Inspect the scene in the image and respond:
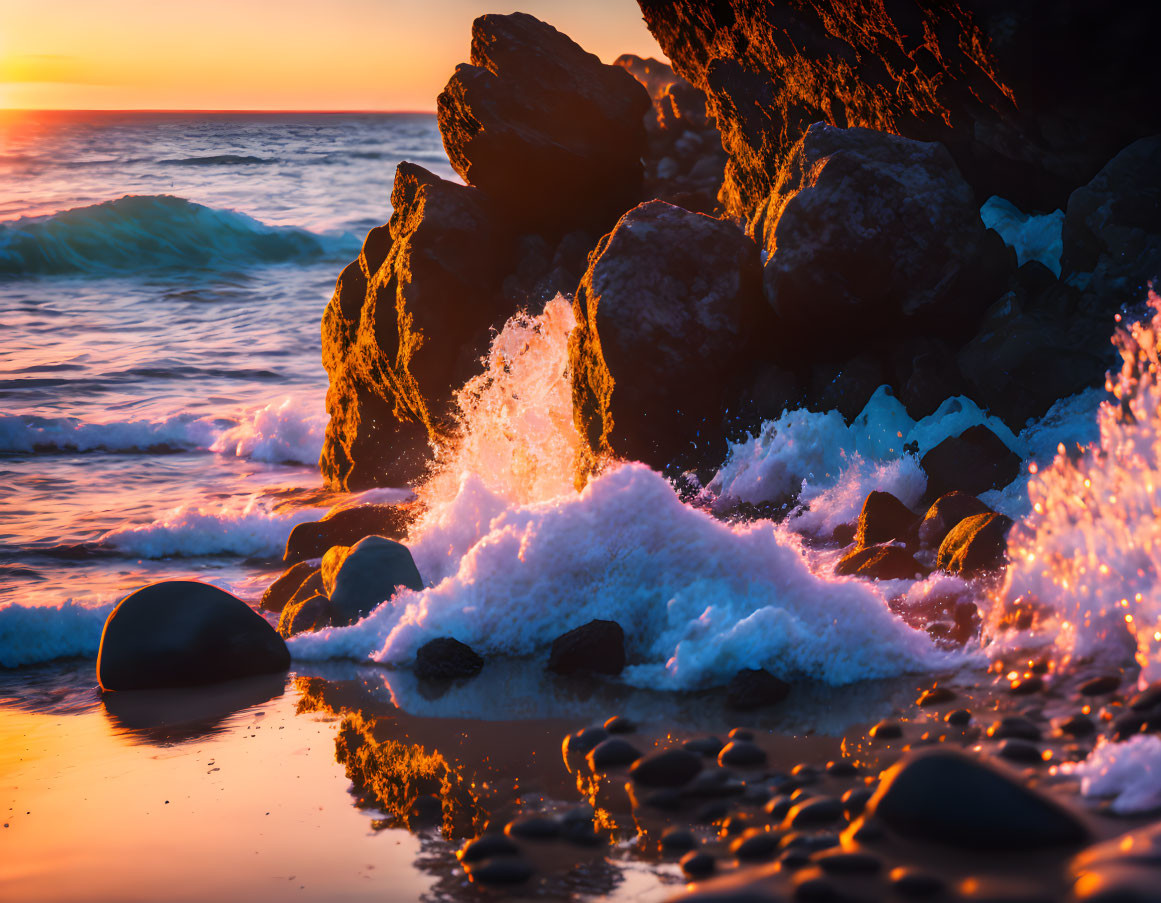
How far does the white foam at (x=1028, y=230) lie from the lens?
8305 mm

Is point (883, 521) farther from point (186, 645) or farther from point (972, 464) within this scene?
point (186, 645)

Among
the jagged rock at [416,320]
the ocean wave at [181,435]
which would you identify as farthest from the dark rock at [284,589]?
the ocean wave at [181,435]

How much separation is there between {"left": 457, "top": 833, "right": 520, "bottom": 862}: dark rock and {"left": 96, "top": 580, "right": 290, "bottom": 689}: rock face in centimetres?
325

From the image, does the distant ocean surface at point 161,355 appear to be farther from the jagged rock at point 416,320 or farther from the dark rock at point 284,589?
the jagged rock at point 416,320

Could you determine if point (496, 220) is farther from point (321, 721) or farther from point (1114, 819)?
point (1114, 819)

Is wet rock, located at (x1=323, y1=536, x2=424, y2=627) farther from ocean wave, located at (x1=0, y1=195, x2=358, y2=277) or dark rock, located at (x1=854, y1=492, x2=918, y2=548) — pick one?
ocean wave, located at (x1=0, y1=195, x2=358, y2=277)

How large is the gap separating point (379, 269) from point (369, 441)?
2131 millimetres

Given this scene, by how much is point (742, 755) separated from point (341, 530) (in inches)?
256

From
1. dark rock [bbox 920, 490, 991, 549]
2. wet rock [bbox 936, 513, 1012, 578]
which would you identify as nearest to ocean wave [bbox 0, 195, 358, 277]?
dark rock [bbox 920, 490, 991, 549]

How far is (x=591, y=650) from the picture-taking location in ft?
19.3

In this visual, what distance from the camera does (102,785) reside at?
4.83 metres

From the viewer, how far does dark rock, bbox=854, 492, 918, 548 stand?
23.9 ft

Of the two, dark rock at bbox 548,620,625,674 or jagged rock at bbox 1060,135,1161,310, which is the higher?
jagged rock at bbox 1060,135,1161,310

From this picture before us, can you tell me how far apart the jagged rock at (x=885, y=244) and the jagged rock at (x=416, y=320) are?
4195 millimetres
